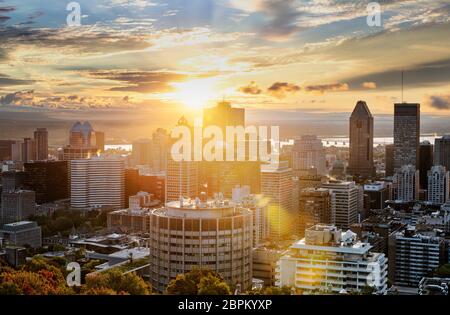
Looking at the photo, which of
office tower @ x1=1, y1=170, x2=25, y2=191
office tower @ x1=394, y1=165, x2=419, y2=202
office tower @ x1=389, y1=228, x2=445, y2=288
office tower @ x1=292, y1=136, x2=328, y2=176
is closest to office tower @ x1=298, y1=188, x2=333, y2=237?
office tower @ x1=389, y1=228, x2=445, y2=288

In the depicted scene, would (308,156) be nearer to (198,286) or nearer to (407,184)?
(407,184)

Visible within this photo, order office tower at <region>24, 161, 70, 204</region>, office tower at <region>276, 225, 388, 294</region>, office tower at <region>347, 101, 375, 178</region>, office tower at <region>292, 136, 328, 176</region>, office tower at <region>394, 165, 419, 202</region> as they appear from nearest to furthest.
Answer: office tower at <region>276, 225, 388, 294</region> → office tower at <region>24, 161, 70, 204</region> → office tower at <region>292, 136, 328, 176</region> → office tower at <region>394, 165, 419, 202</region> → office tower at <region>347, 101, 375, 178</region>

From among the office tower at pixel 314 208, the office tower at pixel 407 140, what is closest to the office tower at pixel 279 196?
the office tower at pixel 314 208

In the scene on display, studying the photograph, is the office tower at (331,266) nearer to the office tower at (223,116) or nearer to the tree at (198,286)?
the tree at (198,286)

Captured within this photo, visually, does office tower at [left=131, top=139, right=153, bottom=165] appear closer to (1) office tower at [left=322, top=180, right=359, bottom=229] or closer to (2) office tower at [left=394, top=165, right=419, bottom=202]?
(1) office tower at [left=322, top=180, right=359, bottom=229]

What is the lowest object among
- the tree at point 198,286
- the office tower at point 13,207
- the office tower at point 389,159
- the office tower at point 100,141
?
the office tower at point 13,207
